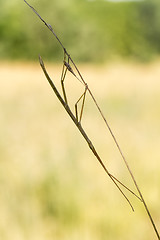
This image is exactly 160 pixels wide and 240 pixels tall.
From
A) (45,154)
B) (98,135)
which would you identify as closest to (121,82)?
(98,135)

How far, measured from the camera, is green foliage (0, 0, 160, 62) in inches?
821

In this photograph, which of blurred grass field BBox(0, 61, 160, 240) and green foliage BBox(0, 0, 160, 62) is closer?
blurred grass field BBox(0, 61, 160, 240)

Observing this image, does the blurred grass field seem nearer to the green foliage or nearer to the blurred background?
the blurred background

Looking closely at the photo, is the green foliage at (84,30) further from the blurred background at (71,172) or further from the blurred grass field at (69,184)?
the blurred grass field at (69,184)

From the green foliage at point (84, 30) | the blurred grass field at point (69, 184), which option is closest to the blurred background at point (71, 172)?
the blurred grass field at point (69, 184)

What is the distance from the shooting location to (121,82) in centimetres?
845

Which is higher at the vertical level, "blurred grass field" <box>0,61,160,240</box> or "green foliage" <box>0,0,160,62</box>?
"green foliage" <box>0,0,160,62</box>

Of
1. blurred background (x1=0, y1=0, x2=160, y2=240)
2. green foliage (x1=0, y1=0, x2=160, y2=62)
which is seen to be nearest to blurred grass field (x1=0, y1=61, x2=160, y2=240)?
blurred background (x1=0, y1=0, x2=160, y2=240)

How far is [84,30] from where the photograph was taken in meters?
22.0

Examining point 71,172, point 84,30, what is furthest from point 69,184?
point 84,30

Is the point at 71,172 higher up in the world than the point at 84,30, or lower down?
lower down

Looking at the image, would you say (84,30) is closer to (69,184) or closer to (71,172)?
(71,172)

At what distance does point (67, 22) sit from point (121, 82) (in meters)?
13.4

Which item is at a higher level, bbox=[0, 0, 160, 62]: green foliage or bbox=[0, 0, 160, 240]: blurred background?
bbox=[0, 0, 160, 62]: green foliage
